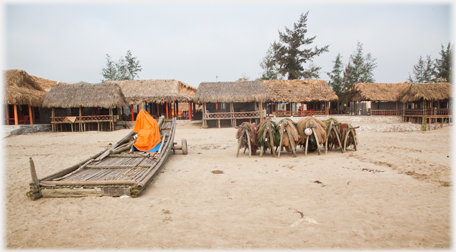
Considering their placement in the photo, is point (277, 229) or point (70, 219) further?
point (70, 219)

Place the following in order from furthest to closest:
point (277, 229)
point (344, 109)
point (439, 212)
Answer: point (344, 109) < point (439, 212) < point (277, 229)

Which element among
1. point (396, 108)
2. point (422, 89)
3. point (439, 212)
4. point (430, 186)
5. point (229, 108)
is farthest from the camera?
point (396, 108)

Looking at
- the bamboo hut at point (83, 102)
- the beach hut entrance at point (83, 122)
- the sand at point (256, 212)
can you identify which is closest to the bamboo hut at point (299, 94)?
the bamboo hut at point (83, 102)

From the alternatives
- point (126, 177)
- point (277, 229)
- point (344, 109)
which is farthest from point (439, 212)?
point (344, 109)

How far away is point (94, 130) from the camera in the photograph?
18.9 metres

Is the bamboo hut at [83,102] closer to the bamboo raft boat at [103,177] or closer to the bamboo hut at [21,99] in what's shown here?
the bamboo hut at [21,99]

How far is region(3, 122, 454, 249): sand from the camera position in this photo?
8.87 ft

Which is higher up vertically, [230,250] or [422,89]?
[422,89]

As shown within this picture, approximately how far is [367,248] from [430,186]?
120 inches

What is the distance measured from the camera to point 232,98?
62.9ft

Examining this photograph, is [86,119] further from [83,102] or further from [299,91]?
[299,91]

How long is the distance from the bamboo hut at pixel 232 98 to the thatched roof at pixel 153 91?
2568mm

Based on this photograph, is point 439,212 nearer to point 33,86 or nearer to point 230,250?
point 230,250

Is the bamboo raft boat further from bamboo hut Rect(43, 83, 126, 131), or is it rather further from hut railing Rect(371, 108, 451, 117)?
hut railing Rect(371, 108, 451, 117)
